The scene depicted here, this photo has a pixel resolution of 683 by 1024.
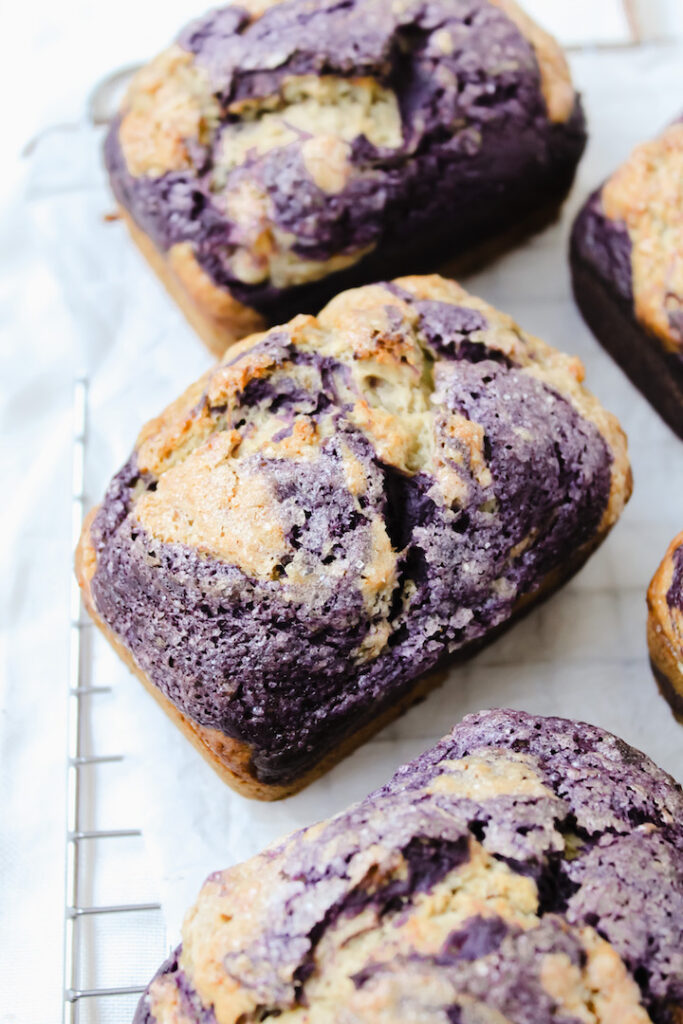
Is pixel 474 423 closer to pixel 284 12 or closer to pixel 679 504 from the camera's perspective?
pixel 679 504

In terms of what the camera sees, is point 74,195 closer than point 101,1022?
No

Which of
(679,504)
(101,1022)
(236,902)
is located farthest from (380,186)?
(101,1022)

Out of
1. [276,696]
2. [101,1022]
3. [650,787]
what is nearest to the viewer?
[650,787]

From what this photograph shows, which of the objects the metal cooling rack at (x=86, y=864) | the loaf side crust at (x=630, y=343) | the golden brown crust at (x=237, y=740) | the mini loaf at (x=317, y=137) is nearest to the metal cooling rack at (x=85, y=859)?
the metal cooling rack at (x=86, y=864)

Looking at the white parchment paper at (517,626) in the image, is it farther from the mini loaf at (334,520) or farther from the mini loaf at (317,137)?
the mini loaf at (317,137)

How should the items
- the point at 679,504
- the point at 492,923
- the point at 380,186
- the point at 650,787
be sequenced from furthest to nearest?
the point at 679,504, the point at 380,186, the point at 650,787, the point at 492,923

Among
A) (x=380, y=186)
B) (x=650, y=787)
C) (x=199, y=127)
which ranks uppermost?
(x=199, y=127)
